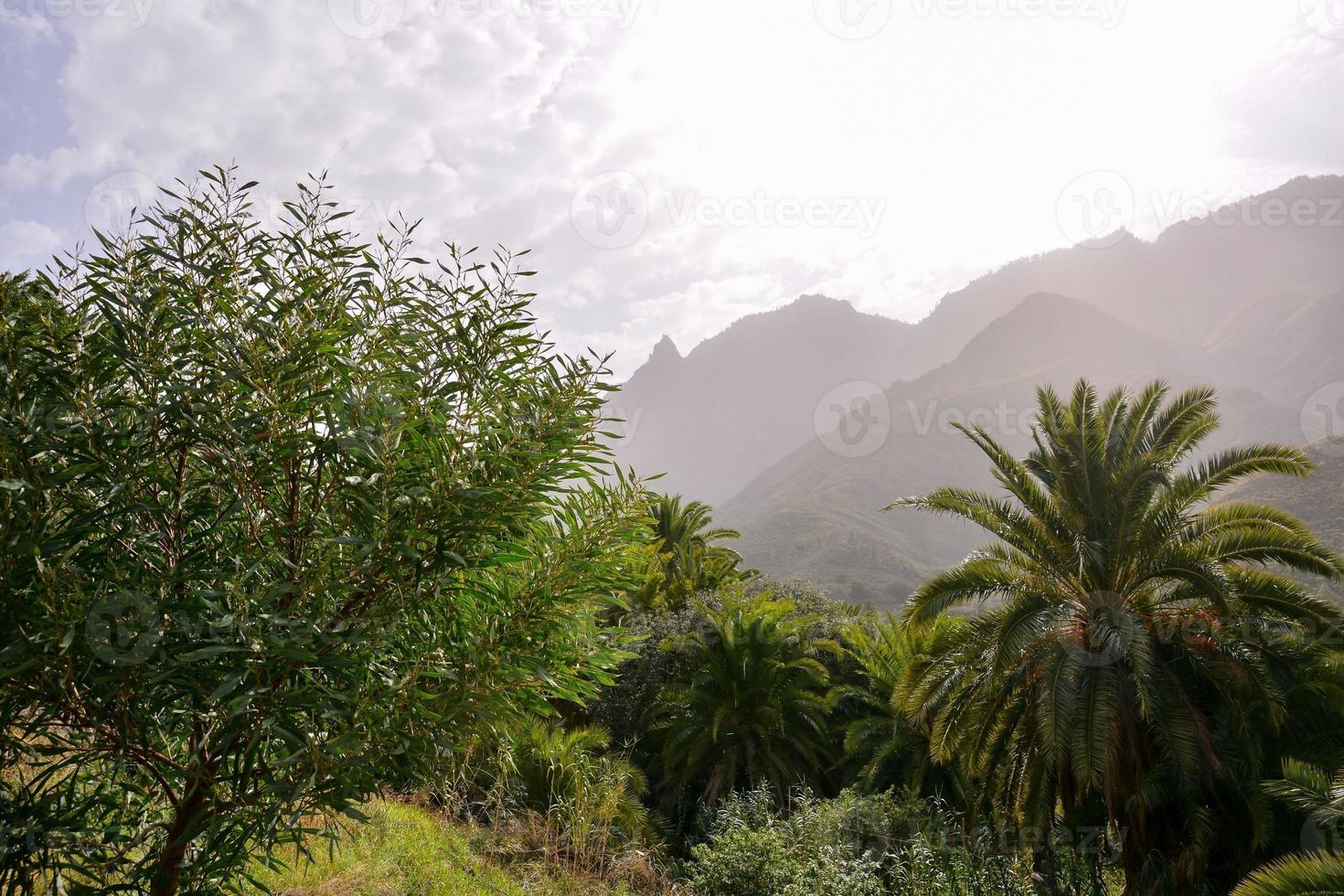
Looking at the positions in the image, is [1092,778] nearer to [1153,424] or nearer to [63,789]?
[1153,424]

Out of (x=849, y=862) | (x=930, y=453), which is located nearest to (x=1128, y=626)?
(x=849, y=862)

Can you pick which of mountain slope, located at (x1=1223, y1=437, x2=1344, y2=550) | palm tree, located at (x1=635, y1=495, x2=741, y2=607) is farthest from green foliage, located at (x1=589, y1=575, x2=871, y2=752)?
mountain slope, located at (x1=1223, y1=437, x2=1344, y2=550)

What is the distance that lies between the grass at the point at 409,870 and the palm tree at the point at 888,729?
8501 millimetres

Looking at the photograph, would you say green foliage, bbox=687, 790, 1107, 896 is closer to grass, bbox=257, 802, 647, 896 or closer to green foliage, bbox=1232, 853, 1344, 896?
grass, bbox=257, 802, 647, 896

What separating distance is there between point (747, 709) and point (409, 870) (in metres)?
11.1

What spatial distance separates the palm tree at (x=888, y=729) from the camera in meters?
14.4

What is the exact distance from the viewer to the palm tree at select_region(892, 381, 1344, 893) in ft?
28.4

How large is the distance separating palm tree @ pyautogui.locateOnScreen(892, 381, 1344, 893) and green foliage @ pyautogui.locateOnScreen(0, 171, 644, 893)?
8288 millimetres

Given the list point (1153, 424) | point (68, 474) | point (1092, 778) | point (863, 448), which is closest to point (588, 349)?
point (68, 474)

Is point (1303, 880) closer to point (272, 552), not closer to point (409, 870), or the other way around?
point (272, 552)

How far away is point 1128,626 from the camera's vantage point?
27.9 ft

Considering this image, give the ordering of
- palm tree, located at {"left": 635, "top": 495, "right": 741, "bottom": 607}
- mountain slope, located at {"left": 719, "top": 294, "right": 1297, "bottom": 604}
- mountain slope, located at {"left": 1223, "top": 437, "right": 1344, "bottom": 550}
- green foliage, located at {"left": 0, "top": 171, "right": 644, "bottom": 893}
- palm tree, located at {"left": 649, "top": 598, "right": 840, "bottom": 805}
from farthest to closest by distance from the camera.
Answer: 1. mountain slope, located at {"left": 719, "top": 294, "right": 1297, "bottom": 604}
2. mountain slope, located at {"left": 1223, "top": 437, "right": 1344, "bottom": 550}
3. palm tree, located at {"left": 635, "top": 495, "right": 741, "bottom": 607}
4. palm tree, located at {"left": 649, "top": 598, "right": 840, "bottom": 805}
5. green foliage, located at {"left": 0, "top": 171, "right": 644, "bottom": 893}

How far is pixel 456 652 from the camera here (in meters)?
2.79

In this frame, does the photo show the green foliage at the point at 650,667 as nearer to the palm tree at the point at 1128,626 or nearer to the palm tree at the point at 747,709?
the palm tree at the point at 747,709
